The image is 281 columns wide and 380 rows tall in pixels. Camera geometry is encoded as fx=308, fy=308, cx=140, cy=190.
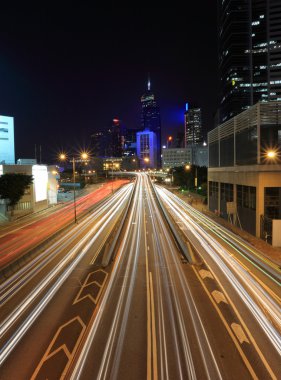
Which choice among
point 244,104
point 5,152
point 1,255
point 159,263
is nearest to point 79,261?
point 159,263

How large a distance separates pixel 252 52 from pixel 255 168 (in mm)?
129904

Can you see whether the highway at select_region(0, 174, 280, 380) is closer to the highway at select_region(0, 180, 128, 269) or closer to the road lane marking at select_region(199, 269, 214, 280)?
the road lane marking at select_region(199, 269, 214, 280)

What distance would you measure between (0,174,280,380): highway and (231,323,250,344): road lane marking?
37mm

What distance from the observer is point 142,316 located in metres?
13.6

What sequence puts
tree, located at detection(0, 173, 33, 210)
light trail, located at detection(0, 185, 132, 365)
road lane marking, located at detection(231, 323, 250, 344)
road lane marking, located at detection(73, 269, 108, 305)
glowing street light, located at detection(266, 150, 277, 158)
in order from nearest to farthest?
road lane marking, located at detection(231, 323, 250, 344), light trail, located at detection(0, 185, 132, 365), road lane marking, located at detection(73, 269, 108, 305), glowing street light, located at detection(266, 150, 277, 158), tree, located at detection(0, 173, 33, 210)

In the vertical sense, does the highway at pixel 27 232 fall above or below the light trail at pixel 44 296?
below

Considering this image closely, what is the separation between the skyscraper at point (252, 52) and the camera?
442ft

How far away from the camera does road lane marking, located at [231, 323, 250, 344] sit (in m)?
11.5

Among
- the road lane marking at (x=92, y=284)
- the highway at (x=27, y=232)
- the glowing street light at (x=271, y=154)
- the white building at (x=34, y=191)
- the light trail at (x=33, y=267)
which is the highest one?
the glowing street light at (x=271, y=154)

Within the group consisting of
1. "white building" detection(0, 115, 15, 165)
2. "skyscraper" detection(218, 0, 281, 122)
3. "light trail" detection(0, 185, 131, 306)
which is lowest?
"light trail" detection(0, 185, 131, 306)

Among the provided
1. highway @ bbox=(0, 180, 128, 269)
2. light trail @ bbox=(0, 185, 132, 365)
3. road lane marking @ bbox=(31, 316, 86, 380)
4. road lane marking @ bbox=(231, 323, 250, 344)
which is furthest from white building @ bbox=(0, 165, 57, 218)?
road lane marking @ bbox=(231, 323, 250, 344)

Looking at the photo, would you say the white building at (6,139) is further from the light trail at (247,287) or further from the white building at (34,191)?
the light trail at (247,287)

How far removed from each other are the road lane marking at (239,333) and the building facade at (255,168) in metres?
16.3

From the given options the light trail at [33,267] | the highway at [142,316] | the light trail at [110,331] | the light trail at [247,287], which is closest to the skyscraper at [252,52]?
the light trail at [247,287]
